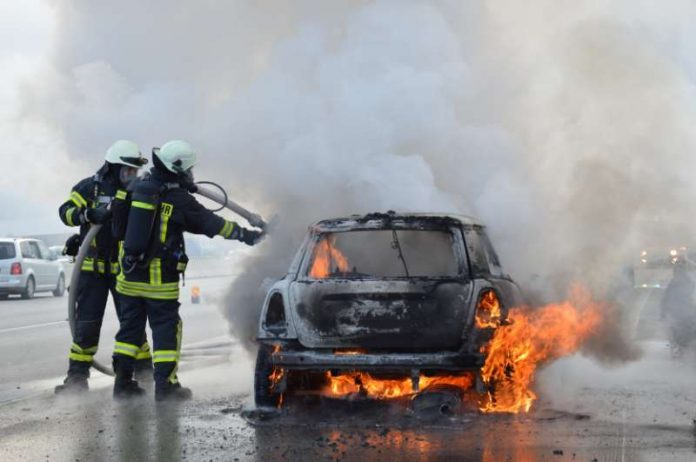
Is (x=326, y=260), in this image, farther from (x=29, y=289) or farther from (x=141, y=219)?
(x=29, y=289)

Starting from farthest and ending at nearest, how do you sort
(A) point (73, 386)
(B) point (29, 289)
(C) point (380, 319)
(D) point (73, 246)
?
(B) point (29, 289)
(D) point (73, 246)
(A) point (73, 386)
(C) point (380, 319)

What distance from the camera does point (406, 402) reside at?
24.7ft

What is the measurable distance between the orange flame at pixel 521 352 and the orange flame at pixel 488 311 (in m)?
0.08

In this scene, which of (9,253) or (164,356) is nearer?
(164,356)

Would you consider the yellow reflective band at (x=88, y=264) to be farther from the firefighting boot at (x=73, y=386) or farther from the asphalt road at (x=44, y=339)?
the asphalt road at (x=44, y=339)

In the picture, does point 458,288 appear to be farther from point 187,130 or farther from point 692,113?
point 692,113

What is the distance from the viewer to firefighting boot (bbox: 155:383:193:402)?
8359 millimetres

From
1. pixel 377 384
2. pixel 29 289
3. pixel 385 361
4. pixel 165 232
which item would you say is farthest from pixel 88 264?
pixel 29 289

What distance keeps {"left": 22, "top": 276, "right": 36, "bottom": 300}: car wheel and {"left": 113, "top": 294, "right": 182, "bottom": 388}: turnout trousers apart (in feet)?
61.4

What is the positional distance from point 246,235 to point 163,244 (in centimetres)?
67

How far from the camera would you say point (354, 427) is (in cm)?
713

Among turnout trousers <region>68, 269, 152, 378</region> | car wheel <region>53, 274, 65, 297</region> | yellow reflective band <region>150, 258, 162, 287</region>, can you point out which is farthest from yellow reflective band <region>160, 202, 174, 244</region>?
car wheel <region>53, 274, 65, 297</region>

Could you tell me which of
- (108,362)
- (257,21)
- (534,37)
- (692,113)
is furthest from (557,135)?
(108,362)

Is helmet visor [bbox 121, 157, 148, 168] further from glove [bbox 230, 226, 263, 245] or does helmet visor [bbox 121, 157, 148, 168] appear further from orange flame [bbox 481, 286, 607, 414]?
orange flame [bbox 481, 286, 607, 414]
